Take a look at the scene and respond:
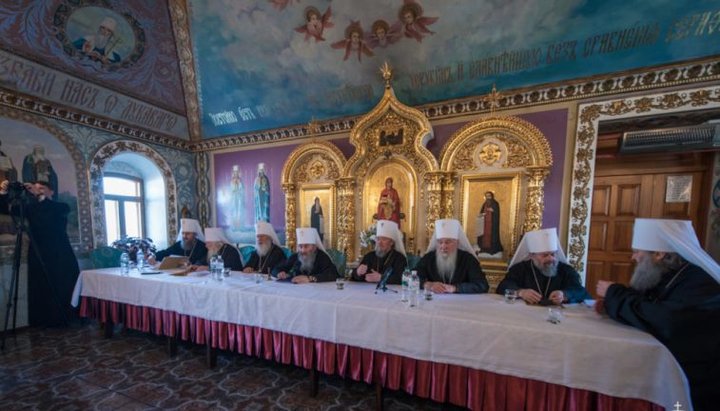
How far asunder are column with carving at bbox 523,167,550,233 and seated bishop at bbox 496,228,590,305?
5.31 feet

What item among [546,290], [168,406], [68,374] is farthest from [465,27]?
[68,374]

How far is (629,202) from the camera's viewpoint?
18.9 feet

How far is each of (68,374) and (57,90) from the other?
517 cm

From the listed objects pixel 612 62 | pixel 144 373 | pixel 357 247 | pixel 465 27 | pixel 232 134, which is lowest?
pixel 144 373

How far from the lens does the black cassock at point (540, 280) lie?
3.00 meters

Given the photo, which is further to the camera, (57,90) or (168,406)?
(57,90)

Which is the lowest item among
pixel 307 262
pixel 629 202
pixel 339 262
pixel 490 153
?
pixel 339 262

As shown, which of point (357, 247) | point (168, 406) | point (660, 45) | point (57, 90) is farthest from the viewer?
point (357, 247)

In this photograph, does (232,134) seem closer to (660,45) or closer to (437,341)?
(437,341)

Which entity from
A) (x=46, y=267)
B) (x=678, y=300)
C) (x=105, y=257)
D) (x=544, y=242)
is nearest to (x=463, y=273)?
(x=544, y=242)

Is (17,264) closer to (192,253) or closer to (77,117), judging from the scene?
(192,253)

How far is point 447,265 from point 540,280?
3.59 feet

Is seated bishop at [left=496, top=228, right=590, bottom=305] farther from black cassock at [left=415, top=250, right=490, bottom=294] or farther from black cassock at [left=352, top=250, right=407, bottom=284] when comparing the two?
black cassock at [left=352, top=250, right=407, bottom=284]

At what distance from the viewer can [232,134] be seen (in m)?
7.31
